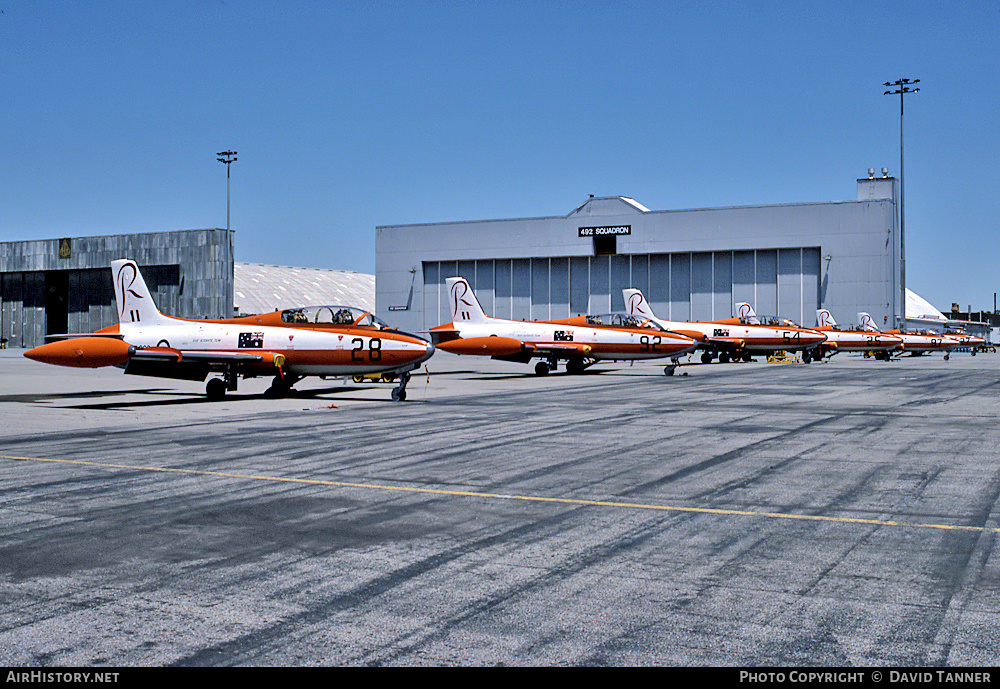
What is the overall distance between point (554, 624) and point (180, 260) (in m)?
83.7

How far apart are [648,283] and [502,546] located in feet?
248

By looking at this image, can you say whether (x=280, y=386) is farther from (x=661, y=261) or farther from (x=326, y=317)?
(x=661, y=261)

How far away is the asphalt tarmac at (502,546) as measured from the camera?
4.91m

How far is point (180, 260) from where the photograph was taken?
8306 centimetres

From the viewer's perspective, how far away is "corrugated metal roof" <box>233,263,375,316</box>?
12262 centimetres

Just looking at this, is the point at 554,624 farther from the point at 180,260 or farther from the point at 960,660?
the point at 180,260

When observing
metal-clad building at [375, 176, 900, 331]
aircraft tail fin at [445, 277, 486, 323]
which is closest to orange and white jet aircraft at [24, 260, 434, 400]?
aircraft tail fin at [445, 277, 486, 323]

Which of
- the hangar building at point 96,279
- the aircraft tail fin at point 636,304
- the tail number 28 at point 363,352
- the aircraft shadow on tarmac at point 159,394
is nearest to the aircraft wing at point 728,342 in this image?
the aircraft tail fin at point 636,304

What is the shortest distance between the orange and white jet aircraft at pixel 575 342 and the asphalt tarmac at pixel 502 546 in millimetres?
20264

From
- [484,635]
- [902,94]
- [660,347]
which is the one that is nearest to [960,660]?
[484,635]

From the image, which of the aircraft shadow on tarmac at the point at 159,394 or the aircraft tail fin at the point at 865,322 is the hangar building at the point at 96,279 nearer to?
the aircraft tail fin at the point at 865,322

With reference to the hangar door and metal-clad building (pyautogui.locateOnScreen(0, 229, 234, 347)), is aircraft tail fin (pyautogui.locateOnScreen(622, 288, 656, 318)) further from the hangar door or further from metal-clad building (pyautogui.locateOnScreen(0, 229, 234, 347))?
metal-clad building (pyautogui.locateOnScreen(0, 229, 234, 347))

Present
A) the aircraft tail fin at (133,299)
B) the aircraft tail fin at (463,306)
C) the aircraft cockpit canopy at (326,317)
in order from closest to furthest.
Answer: the aircraft cockpit canopy at (326,317) → the aircraft tail fin at (133,299) → the aircraft tail fin at (463,306)

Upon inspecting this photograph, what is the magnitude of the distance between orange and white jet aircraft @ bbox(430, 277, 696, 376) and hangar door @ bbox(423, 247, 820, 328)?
40750 millimetres
